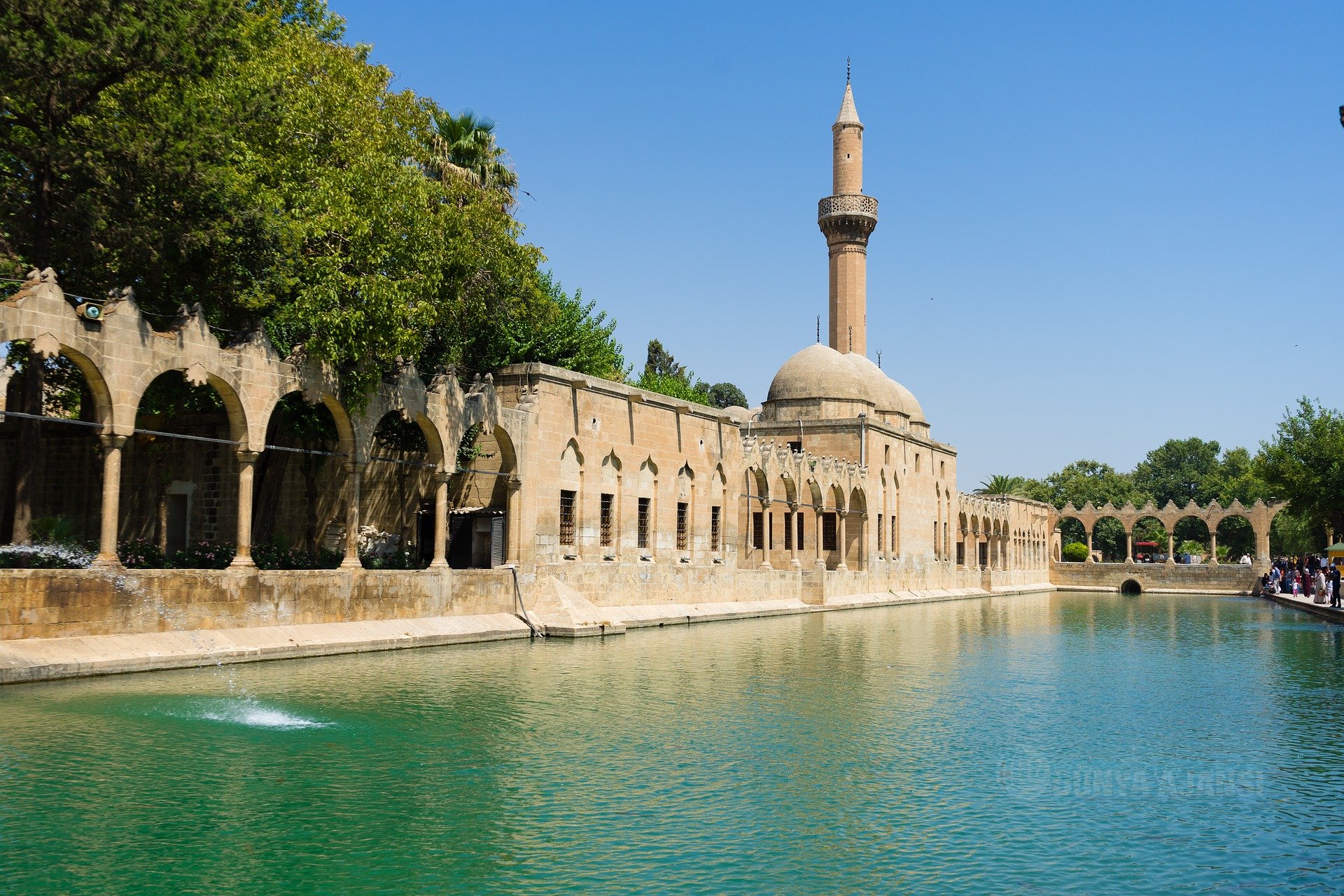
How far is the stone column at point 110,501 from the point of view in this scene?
14.8 meters

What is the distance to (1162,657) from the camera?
21234mm

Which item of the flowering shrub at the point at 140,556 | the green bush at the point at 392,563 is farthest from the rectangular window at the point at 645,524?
the flowering shrub at the point at 140,556

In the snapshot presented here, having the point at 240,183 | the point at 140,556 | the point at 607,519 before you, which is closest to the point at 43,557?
the point at 140,556

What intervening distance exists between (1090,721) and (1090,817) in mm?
4762

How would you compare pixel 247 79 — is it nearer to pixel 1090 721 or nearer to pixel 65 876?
pixel 65 876

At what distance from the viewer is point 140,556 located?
16859 millimetres

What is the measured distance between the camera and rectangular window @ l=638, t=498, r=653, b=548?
91.6 feet

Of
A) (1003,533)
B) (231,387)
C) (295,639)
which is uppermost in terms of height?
(231,387)

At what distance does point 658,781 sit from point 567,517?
15706 millimetres

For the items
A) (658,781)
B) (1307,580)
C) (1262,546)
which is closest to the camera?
(658,781)

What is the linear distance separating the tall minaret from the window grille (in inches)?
1127

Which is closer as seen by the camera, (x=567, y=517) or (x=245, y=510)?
(x=245, y=510)

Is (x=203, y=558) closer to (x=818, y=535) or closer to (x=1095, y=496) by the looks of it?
(x=818, y=535)

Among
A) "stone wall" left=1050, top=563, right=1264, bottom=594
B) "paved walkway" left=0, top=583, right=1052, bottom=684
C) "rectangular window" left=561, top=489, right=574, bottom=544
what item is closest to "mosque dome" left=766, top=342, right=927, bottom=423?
"paved walkway" left=0, top=583, right=1052, bottom=684
